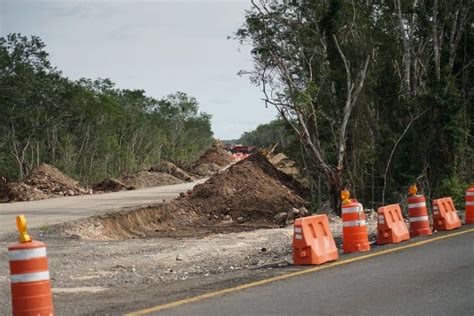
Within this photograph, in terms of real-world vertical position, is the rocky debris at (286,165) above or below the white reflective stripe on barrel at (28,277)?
above

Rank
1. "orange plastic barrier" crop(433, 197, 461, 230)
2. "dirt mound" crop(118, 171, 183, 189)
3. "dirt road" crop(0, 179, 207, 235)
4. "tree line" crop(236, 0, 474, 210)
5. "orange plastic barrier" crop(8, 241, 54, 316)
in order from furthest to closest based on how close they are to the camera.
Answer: "dirt mound" crop(118, 171, 183, 189)
"tree line" crop(236, 0, 474, 210)
"dirt road" crop(0, 179, 207, 235)
"orange plastic barrier" crop(433, 197, 461, 230)
"orange plastic barrier" crop(8, 241, 54, 316)

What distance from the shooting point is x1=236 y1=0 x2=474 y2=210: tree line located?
23.0 metres

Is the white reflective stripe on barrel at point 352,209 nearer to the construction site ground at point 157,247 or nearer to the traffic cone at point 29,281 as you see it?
the construction site ground at point 157,247

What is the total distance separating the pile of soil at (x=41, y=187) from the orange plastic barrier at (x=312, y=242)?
23.3 meters

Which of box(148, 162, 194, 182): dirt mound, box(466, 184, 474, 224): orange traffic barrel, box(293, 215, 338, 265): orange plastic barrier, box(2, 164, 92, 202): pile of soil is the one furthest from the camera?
box(148, 162, 194, 182): dirt mound

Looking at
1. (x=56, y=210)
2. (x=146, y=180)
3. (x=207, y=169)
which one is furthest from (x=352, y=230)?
(x=207, y=169)

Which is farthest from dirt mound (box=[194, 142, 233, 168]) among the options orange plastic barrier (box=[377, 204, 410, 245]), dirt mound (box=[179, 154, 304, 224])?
orange plastic barrier (box=[377, 204, 410, 245])

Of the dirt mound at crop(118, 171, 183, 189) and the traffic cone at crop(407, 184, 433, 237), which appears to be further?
the dirt mound at crop(118, 171, 183, 189)

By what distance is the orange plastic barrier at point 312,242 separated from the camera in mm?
10219

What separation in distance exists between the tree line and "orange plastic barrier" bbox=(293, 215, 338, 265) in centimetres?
1123

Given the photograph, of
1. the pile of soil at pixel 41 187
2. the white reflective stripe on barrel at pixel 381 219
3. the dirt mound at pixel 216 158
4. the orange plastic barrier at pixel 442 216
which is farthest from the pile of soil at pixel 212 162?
the white reflective stripe on barrel at pixel 381 219

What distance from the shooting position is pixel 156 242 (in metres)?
15.7

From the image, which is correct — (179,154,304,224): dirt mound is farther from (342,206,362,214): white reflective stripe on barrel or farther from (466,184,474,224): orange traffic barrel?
(342,206,362,214): white reflective stripe on barrel

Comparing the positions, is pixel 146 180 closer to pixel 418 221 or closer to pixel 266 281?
pixel 418 221
